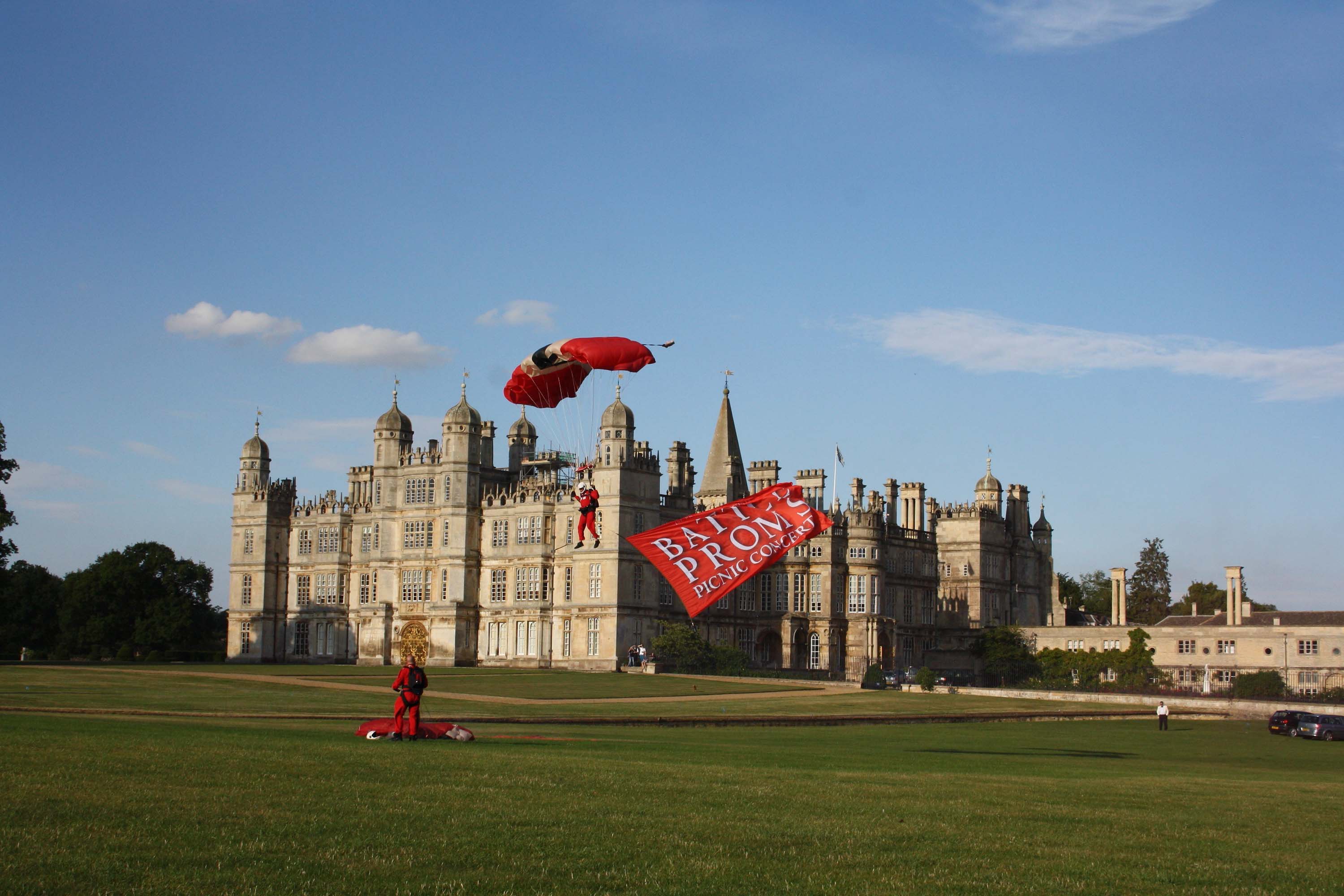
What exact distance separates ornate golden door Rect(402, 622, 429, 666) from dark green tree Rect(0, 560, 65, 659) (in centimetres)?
2715

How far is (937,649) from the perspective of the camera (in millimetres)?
98875

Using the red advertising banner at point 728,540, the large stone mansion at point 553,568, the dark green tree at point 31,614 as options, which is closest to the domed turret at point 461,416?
the large stone mansion at point 553,568

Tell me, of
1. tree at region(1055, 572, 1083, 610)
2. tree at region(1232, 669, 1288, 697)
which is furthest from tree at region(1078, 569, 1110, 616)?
tree at region(1232, 669, 1288, 697)

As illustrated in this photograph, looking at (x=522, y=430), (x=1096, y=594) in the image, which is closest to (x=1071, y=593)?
(x=1096, y=594)

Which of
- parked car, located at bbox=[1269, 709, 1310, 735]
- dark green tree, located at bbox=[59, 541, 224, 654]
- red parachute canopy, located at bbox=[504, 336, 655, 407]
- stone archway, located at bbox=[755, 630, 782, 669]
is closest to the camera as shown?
red parachute canopy, located at bbox=[504, 336, 655, 407]

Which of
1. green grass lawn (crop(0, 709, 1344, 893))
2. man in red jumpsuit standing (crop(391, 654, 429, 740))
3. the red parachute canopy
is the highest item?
the red parachute canopy

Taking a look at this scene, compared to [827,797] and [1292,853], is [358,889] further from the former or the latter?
[1292,853]

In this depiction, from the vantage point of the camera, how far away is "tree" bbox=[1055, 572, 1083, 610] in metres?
142

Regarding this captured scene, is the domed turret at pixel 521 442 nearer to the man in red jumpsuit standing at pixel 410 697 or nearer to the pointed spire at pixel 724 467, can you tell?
the pointed spire at pixel 724 467

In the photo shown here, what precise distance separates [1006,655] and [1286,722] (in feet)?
141

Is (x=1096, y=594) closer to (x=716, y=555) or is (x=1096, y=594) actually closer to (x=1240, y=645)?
(x=1240, y=645)

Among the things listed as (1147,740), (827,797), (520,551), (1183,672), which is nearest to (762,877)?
(827,797)

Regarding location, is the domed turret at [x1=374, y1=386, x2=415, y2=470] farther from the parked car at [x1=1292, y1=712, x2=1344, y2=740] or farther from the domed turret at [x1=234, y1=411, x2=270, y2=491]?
the parked car at [x1=1292, y1=712, x2=1344, y2=740]

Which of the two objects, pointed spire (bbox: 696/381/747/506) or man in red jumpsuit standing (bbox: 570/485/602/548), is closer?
man in red jumpsuit standing (bbox: 570/485/602/548)
